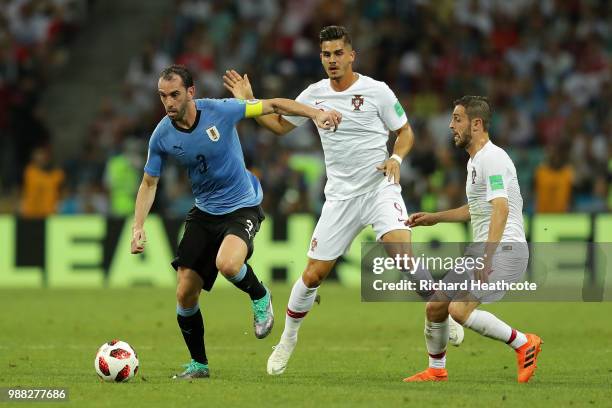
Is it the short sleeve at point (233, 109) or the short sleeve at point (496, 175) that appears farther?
the short sleeve at point (233, 109)

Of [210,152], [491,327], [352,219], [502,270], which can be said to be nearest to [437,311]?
[491,327]

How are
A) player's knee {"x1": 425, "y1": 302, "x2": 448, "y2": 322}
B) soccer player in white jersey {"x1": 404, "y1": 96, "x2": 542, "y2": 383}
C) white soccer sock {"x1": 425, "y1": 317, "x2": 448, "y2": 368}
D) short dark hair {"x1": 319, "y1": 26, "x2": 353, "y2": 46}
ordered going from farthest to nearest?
short dark hair {"x1": 319, "y1": 26, "x2": 353, "y2": 46} → white soccer sock {"x1": 425, "y1": 317, "x2": 448, "y2": 368} → player's knee {"x1": 425, "y1": 302, "x2": 448, "y2": 322} → soccer player in white jersey {"x1": 404, "y1": 96, "x2": 542, "y2": 383}

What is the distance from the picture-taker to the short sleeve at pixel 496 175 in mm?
8695

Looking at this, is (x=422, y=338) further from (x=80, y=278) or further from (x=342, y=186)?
(x=80, y=278)

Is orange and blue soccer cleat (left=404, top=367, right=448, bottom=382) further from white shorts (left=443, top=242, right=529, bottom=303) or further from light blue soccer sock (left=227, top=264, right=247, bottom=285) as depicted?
light blue soccer sock (left=227, top=264, right=247, bottom=285)

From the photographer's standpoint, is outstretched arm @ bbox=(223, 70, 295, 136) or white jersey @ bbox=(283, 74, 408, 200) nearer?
outstretched arm @ bbox=(223, 70, 295, 136)

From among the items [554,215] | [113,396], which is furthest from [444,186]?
[113,396]

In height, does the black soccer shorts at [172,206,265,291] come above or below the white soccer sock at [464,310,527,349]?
above

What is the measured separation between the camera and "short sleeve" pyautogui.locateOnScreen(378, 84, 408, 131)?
973 centimetres

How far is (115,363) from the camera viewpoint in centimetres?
881

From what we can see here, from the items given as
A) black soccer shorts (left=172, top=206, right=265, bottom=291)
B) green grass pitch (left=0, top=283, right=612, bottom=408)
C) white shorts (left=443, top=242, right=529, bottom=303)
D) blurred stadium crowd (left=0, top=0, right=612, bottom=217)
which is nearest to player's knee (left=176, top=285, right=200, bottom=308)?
black soccer shorts (left=172, top=206, right=265, bottom=291)

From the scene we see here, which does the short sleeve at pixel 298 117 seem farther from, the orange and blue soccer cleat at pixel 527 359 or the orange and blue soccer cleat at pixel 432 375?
the orange and blue soccer cleat at pixel 527 359

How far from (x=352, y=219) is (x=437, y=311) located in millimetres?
1093

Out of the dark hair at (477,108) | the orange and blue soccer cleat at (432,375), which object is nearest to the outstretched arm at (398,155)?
the dark hair at (477,108)
